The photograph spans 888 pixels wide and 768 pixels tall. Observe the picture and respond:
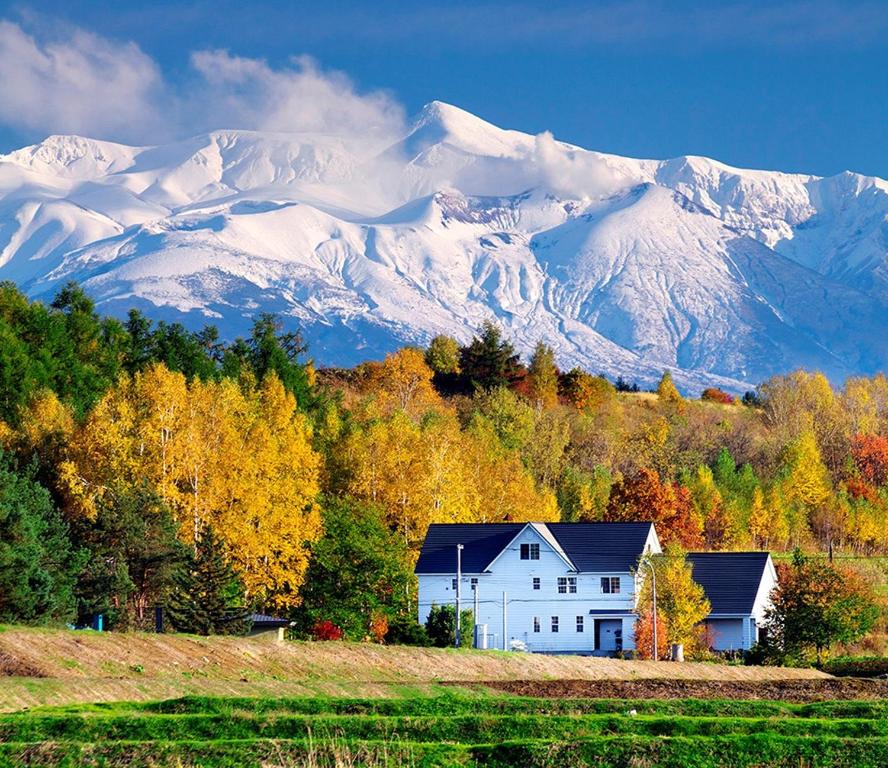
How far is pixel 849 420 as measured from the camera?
154000 millimetres

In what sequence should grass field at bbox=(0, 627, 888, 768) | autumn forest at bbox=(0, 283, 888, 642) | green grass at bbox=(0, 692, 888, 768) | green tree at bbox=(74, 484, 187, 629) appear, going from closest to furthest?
1. green grass at bbox=(0, 692, 888, 768)
2. grass field at bbox=(0, 627, 888, 768)
3. green tree at bbox=(74, 484, 187, 629)
4. autumn forest at bbox=(0, 283, 888, 642)

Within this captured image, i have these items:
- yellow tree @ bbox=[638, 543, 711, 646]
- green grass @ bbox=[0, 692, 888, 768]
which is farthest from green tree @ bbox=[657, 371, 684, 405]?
green grass @ bbox=[0, 692, 888, 768]

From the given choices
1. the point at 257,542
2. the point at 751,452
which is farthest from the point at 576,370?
the point at 257,542

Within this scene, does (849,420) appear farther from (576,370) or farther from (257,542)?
(257,542)

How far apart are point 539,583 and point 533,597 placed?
749mm

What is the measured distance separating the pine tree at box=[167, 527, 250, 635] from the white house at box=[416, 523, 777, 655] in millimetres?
23430

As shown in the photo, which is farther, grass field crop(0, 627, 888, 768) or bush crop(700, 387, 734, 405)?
bush crop(700, 387, 734, 405)

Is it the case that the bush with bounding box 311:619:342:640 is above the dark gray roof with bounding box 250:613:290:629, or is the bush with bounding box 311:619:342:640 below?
below

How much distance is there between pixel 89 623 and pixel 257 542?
376 inches

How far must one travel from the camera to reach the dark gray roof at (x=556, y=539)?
8350 centimetres

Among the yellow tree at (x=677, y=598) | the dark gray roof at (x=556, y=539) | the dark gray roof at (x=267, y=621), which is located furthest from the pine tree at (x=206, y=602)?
the yellow tree at (x=677, y=598)

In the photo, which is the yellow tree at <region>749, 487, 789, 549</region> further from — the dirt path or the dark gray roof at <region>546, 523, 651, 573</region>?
the dirt path

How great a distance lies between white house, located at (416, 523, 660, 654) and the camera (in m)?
83.7

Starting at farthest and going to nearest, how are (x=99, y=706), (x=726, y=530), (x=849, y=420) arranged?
(x=849, y=420) < (x=726, y=530) < (x=99, y=706)
